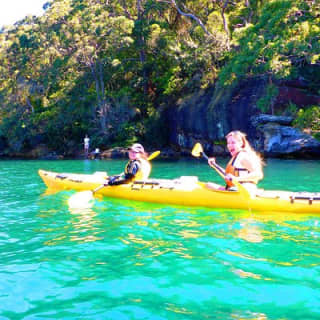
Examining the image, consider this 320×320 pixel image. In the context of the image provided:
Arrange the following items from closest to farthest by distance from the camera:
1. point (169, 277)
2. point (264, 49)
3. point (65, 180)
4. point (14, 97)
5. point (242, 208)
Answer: point (169, 277) < point (242, 208) < point (65, 180) < point (264, 49) < point (14, 97)

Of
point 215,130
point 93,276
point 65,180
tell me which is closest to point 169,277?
point 93,276

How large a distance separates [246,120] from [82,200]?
12.9 m

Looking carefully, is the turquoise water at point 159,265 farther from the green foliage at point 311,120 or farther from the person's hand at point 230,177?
the green foliage at point 311,120

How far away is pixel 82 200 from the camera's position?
781 cm

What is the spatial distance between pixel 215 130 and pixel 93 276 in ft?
57.0

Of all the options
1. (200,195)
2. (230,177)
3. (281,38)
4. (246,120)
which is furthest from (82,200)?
(246,120)

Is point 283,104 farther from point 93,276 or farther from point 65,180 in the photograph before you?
point 93,276

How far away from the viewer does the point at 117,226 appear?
589 cm

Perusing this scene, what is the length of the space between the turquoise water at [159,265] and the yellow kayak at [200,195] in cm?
24

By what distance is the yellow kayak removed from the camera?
6.41 m

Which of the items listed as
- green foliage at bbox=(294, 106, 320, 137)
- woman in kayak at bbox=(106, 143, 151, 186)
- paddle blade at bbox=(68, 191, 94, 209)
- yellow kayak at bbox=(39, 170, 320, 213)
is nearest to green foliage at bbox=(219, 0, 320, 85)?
green foliage at bbox=(294, 106, 320, 137)

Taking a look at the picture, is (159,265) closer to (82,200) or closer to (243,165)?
(243,165)

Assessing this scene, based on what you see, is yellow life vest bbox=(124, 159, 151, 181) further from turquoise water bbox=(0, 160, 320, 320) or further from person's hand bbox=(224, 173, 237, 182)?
person's hand bbox=(224, 173, 237, 182)

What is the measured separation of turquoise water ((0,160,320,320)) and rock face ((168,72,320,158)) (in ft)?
39.8
